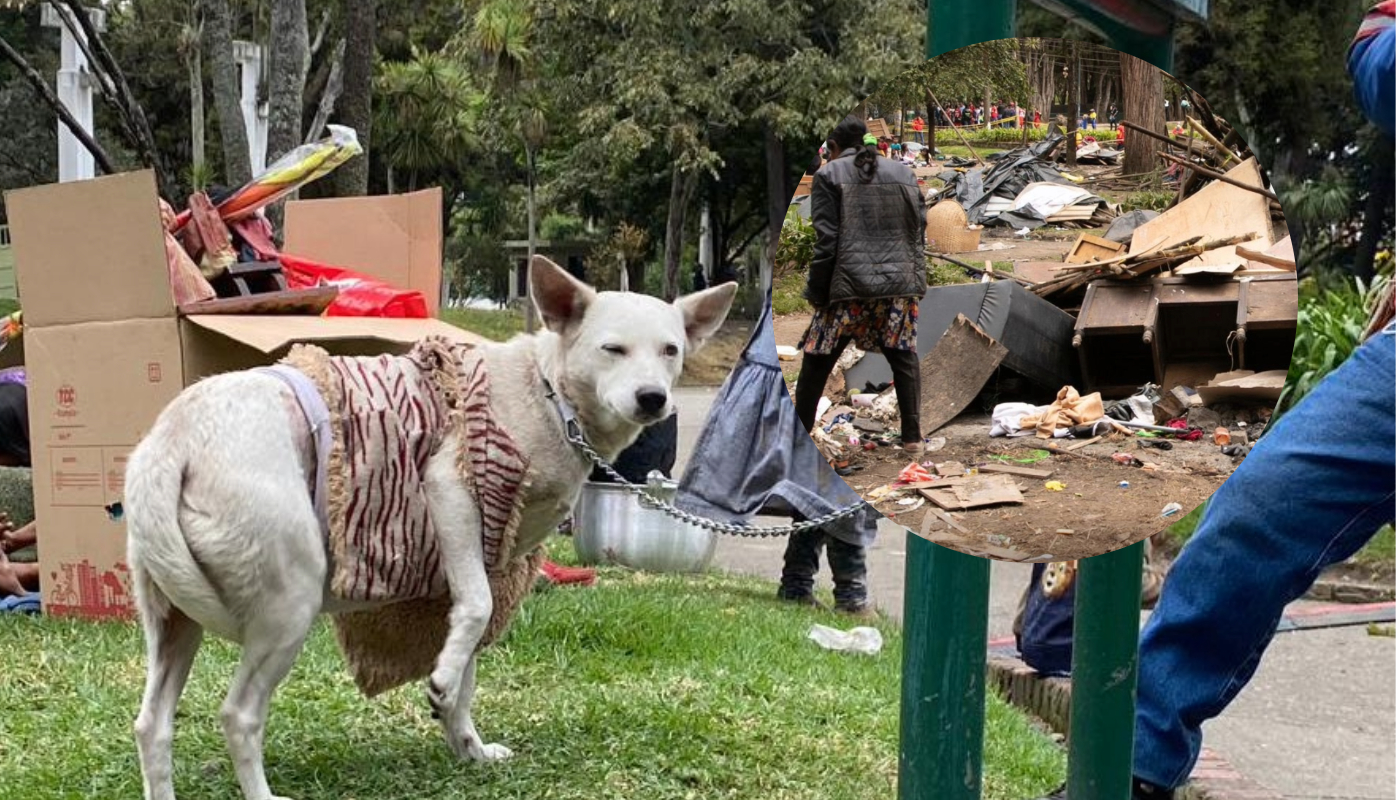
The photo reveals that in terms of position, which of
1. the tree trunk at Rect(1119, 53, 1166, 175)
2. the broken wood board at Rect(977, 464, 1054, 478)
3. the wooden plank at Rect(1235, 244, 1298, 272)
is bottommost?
the broken wood board at Rect(977, 464, 1054, 478)

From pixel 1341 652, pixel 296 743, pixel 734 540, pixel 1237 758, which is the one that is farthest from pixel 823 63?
pixel 296 743

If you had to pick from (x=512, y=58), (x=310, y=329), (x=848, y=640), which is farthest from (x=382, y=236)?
(x=512, y=58)

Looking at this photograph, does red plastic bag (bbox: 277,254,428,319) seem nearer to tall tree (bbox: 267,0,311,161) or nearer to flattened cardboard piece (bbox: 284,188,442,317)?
flattened cardboard piece (bbox: 284,188,442,317)

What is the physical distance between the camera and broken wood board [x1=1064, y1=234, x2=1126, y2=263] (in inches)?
98.0

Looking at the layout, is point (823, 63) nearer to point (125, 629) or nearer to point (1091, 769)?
point (125, 629)

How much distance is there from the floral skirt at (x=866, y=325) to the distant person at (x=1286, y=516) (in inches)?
27.2

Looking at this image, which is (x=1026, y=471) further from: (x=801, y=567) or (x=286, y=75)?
(x=286, y=75)

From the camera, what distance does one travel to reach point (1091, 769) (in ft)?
10.1

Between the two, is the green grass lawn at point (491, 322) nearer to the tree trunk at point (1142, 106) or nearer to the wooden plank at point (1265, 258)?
the tree trunk at point (1142, 106)

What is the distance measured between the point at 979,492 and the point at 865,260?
0.41 m

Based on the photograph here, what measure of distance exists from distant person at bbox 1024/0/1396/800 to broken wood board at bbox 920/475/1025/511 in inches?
21.1

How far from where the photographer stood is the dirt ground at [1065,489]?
2.45 meters

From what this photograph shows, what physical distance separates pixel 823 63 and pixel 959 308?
2005 cm

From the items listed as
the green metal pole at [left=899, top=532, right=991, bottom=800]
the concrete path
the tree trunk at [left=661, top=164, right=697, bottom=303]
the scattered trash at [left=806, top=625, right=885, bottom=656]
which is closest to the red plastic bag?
the concrete path
